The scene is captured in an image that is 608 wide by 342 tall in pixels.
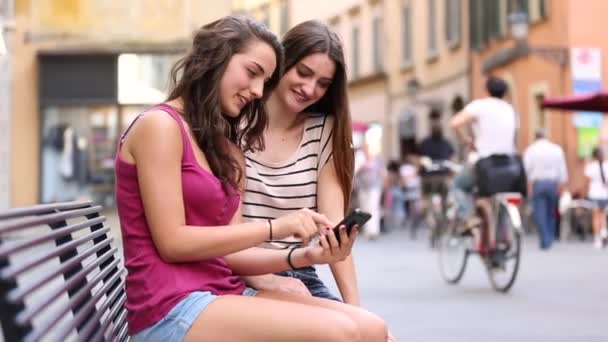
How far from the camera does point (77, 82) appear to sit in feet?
80.1

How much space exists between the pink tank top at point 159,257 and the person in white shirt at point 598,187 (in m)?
18.2

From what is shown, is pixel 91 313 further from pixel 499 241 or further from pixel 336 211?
pixel 499 241

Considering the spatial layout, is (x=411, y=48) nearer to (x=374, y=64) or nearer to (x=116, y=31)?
(x=374, y=64)

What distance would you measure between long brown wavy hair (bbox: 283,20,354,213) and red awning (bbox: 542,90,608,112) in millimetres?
17325

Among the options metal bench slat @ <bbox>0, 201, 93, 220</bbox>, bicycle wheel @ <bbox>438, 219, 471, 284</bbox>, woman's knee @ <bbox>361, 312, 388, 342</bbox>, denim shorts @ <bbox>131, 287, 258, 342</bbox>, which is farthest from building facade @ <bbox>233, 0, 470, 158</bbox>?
denim shorts @ <bbox>131, 287, 258, 342</bbox>

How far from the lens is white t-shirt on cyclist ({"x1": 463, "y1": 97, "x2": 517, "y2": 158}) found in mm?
11984

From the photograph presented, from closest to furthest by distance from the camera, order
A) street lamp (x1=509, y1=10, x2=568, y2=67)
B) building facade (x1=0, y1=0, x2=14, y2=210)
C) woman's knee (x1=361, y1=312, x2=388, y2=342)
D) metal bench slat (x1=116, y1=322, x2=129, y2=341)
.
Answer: woman's knee (x1=361, y1=312, x2=388, y2=342)
metal bench slat (x1=116, y1=322, x2=129, y2=341)
building facade (x1=0, y1=0, x2=14, y2=210)
street lamp (x1=509, y1=10, x2=568, y2=67)

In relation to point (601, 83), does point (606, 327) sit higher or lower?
lower

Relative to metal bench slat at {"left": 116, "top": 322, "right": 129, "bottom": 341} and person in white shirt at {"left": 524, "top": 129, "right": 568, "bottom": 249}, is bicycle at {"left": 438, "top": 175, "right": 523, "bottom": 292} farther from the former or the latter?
person in white shirt at {"left": 524, "top": 129, "right": 568, "bottom": 249}

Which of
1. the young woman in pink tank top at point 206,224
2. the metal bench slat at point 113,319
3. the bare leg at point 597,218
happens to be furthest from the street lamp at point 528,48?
the young woman in pink tank top at point 206,224

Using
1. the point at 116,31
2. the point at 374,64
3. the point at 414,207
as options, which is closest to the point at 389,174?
the point at 414,207

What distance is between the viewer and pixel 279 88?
4777 millimetres

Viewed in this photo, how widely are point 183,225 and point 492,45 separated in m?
30.6

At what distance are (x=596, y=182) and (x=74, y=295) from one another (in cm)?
2006
